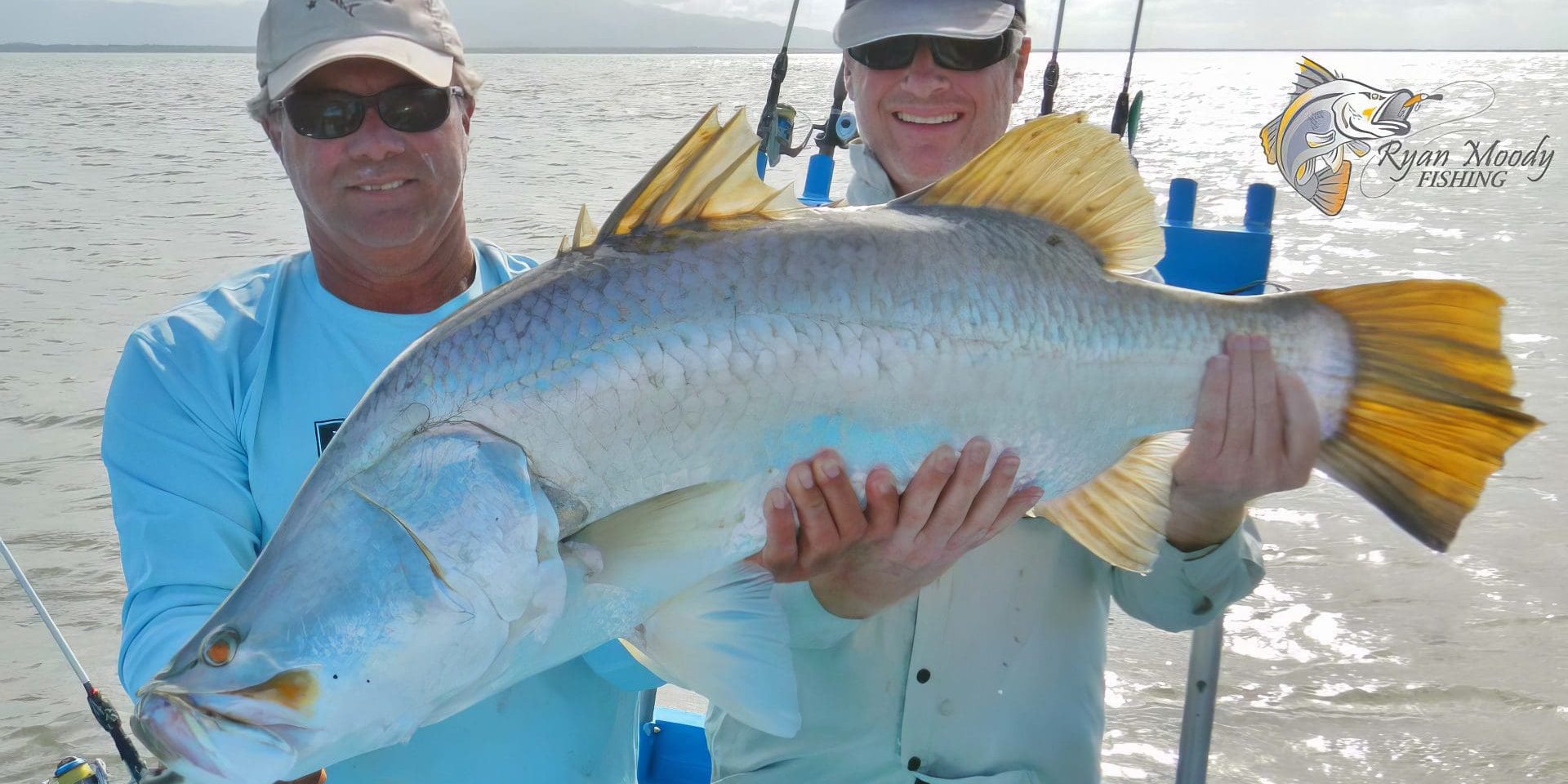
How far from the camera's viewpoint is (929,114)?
8.69ft

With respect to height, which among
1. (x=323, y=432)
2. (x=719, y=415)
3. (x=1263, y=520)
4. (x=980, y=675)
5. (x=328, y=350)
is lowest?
(x=1263, y=520)

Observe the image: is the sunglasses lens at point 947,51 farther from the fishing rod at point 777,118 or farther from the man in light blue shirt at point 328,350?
the fishing rod at point 777,118

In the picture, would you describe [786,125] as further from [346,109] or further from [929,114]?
[346,109]

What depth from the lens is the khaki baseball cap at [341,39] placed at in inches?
88.9

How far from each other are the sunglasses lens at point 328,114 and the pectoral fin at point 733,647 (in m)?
1.24

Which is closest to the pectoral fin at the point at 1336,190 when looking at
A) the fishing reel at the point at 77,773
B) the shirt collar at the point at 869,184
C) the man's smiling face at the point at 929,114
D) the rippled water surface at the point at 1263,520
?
the rippled water surface at the point at 1263,520

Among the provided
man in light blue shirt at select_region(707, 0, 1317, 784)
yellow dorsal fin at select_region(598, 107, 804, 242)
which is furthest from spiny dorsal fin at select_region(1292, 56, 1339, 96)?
yellow dorsal fin at select_region(598, 107, 804, 242)

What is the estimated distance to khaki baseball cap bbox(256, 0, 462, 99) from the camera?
2.26 m

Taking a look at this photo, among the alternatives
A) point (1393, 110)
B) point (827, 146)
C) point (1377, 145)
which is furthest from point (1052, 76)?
point (1377, 145)

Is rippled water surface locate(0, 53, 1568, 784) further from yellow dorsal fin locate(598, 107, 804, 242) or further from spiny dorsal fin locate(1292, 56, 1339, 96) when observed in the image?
yellow dorsal fin locate(598, 107, 804, 242)

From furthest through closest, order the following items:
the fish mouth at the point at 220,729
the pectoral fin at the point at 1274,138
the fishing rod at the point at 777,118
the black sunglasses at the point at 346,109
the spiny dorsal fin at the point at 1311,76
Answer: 1. the pectoral fin at the point at 1274,138
2. the spiny dorsal fin at the point at 1311,76
3. the fishing rod at the point at 777,118
4. the black sunglasses at the point at 346,109
5. the fish mouth at the point at 220,729

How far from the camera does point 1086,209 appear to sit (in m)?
2.01

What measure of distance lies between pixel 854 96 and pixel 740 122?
3.57 feet

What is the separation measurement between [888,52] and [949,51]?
0.15 metres
